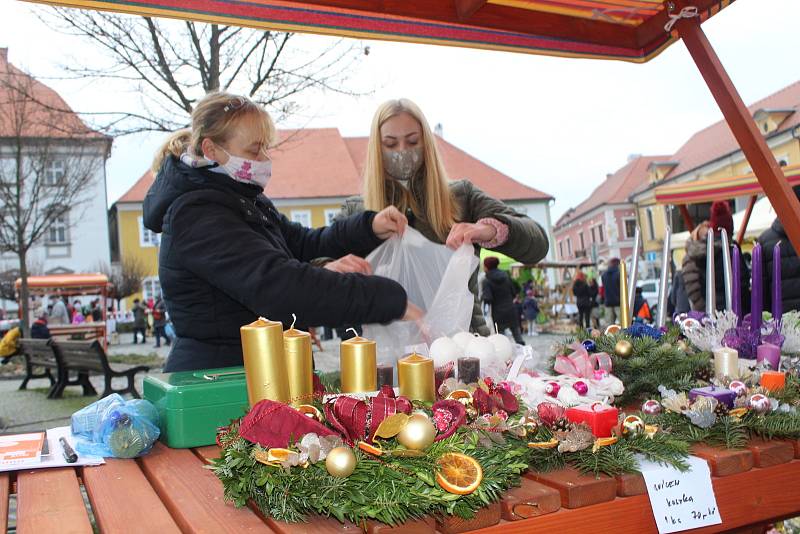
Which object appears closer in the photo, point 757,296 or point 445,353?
point 445,353

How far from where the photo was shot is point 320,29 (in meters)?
2.05

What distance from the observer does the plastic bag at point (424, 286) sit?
71.9 inches

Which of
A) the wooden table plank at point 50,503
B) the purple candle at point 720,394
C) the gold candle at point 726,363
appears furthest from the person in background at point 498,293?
the wooden table plank at point 50,503

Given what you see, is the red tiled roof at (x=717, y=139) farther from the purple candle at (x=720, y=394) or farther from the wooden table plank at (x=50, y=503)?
the wooden table plank at (x=50, y=503)

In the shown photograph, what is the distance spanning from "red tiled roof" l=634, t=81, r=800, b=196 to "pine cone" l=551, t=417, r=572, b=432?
80.6 feet

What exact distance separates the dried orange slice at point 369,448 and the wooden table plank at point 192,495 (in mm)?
176

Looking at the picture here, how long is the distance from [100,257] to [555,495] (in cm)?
3194

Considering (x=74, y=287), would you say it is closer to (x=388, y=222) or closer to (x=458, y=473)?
(x=388, y=222)

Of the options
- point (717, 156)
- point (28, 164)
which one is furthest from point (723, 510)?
point (717, 156)

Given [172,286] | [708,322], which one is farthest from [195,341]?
[708,322]

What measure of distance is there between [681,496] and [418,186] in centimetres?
154

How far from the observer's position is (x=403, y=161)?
231 centimetres

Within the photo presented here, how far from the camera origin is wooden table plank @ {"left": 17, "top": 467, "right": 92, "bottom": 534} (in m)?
0.96

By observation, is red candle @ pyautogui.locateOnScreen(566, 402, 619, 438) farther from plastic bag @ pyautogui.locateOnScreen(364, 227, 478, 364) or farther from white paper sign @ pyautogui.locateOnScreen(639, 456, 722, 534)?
plastic bag @ pyautogui.locateOnScreen(364, 227, 478, 364)
